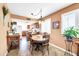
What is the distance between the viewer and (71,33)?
3.50 m

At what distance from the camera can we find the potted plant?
133 inches

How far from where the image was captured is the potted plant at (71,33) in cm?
338

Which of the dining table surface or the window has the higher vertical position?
the window

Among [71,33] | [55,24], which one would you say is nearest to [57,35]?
[55,24]

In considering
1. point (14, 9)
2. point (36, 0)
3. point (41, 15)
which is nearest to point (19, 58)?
point (36, 0)

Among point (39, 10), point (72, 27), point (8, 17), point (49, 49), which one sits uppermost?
point (39, 10)

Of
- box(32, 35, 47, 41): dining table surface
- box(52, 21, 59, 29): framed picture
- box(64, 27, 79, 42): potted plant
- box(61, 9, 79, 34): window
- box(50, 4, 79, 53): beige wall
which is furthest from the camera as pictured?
box(32, 35, 47, 41): dining table surface

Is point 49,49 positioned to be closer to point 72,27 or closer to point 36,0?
point 72,27

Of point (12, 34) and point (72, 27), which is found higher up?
point (72, 27)

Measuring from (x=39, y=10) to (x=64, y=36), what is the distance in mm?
1288

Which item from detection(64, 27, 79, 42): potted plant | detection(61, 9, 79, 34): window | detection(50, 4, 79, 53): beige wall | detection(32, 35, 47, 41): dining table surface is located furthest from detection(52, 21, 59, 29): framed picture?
detection(32, 35, 47, 41): dining table surface

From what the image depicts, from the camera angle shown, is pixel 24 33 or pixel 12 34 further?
pixel 12 34

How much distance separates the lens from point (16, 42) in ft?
13.4

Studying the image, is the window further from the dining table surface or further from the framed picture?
the dining table surface
